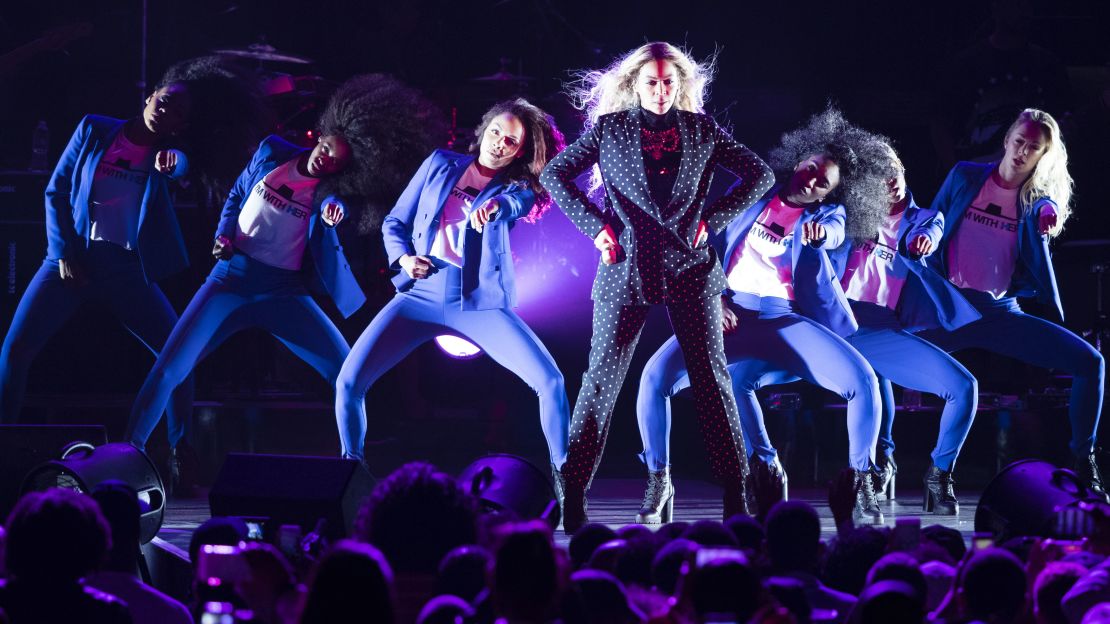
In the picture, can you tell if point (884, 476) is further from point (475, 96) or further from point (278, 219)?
point (475, 96)

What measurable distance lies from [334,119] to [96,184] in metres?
1.25

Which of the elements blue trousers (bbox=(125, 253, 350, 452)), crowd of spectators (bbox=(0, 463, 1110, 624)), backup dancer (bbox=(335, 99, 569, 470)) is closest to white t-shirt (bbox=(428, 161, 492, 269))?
backup dancer (bbox=(335, 99, 569, 470))

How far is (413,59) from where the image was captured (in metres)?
8.28

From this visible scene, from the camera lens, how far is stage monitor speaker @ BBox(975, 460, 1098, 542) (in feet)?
14.2

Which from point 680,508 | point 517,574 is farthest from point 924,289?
point 517,574

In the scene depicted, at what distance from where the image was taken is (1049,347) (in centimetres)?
664

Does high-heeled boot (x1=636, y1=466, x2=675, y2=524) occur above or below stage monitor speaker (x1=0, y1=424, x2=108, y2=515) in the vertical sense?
below

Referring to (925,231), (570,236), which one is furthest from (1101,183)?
(570,236)

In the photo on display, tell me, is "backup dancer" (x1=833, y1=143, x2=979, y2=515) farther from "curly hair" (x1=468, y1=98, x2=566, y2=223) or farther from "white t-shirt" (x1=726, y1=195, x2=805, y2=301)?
"curly hair" (x1=468, y1=98, x2=566, y2=223)

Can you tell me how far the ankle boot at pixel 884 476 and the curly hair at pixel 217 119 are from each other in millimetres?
3633

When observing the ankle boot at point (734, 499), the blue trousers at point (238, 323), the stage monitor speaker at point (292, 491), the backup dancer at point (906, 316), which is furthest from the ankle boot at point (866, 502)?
the stage monitor speaker at point (292, 491)

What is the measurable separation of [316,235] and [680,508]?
228cm

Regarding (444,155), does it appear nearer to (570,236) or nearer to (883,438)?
(570,236)

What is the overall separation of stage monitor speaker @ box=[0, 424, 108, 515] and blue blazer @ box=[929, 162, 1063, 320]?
4.29 m
